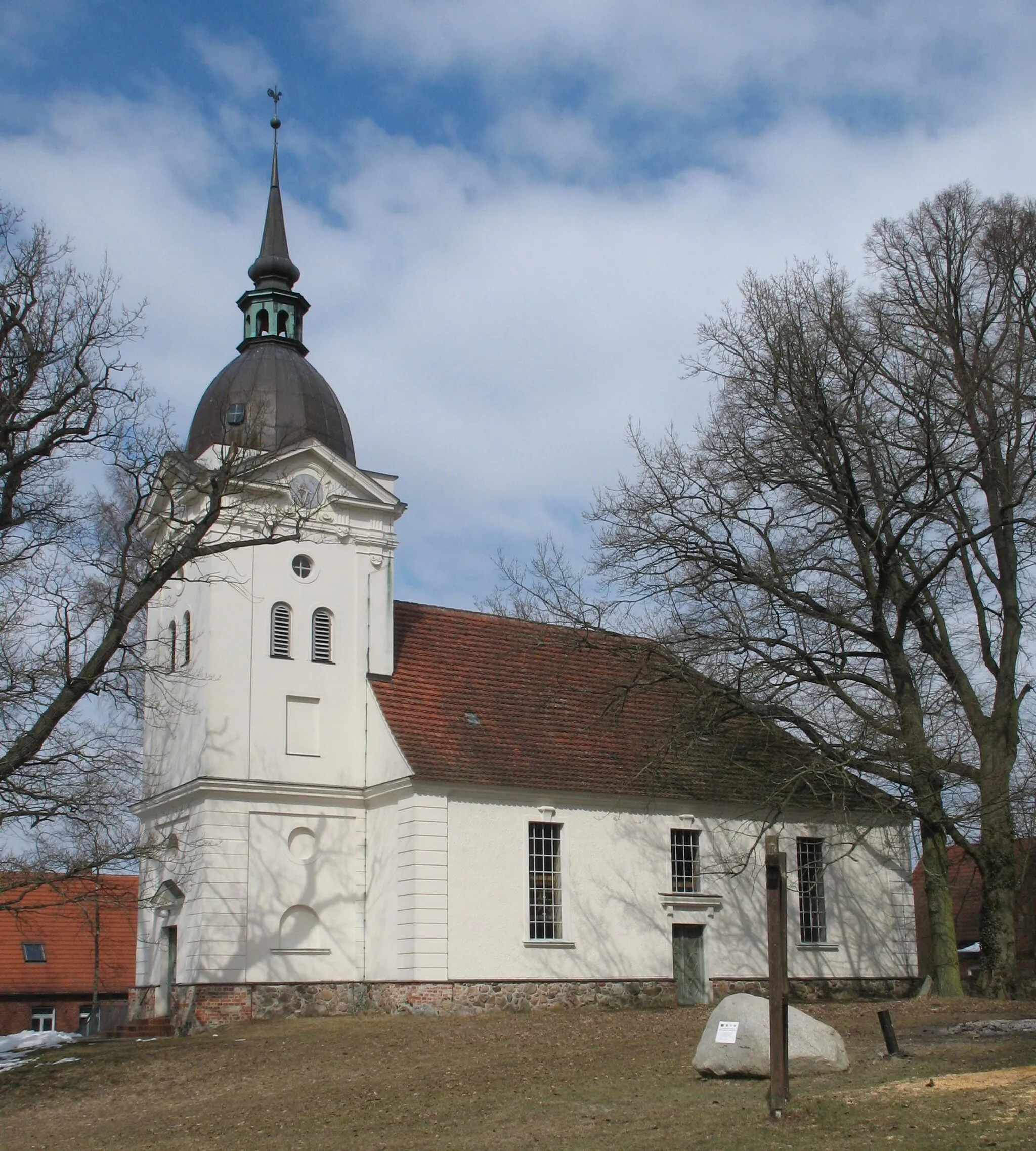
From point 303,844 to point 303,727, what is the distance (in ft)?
7.68

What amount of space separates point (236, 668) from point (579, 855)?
25.9 feet

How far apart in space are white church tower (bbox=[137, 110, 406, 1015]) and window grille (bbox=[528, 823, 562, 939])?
3238 mm

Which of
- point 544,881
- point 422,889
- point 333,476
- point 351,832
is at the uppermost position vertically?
point 333,476

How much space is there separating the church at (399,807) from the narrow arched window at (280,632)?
4 cm

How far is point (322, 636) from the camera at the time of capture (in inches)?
1144

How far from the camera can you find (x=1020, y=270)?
2617cm

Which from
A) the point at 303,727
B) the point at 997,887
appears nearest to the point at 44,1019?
Answer: the point at 303,727

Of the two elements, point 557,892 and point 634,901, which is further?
point 634,901

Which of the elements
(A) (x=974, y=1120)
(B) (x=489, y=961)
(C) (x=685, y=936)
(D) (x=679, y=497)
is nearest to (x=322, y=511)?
(D) (x=679, y=497)

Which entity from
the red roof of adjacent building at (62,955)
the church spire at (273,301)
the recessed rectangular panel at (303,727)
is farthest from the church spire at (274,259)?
the red roof of adjacent building at (62,955)

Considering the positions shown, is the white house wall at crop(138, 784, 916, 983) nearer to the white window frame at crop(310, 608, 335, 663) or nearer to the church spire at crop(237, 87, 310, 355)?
the white window frame at crop(310, 608, 335, 663)

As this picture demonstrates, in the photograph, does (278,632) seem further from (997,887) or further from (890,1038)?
(890,1038)

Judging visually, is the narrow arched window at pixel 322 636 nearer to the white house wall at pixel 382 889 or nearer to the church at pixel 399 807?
the church at pixel 399 807

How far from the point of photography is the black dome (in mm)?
29156
